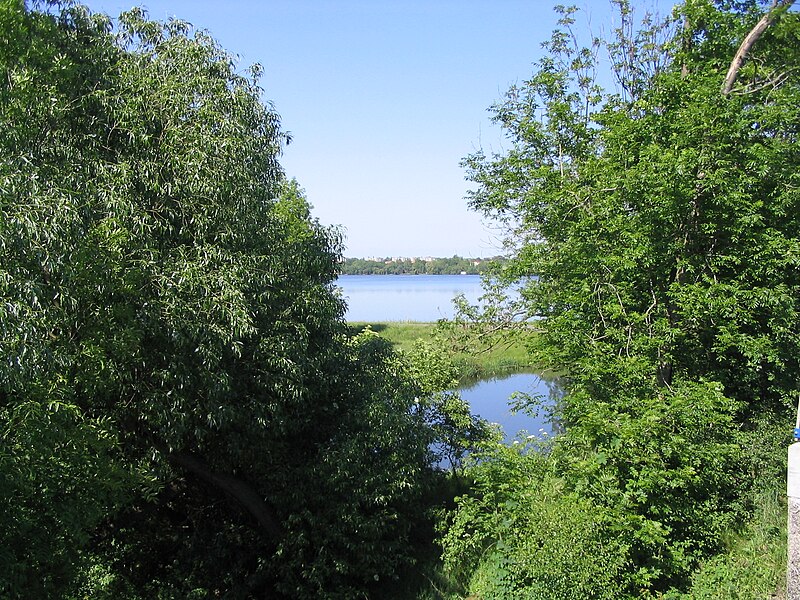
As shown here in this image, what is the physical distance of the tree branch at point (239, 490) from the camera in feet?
32.6

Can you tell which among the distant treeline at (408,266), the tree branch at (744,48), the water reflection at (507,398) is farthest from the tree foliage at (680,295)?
the distant treeline at (408,266)

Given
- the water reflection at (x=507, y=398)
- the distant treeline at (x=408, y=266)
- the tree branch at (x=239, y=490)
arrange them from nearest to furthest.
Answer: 1. the tree branch at (x=239, y=490)
2. the water reflection at (x=507, y=398)
3. the distant treeline at (x=408, y=266)

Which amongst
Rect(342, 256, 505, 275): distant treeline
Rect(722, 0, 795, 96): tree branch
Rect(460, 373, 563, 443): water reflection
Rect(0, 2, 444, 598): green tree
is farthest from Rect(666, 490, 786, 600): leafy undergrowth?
Rect(342, 256, 505, 275): distant treeline

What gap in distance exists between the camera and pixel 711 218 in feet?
36.7

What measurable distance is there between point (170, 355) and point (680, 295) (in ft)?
24.6

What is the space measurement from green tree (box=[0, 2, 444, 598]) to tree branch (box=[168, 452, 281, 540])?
0.03 m

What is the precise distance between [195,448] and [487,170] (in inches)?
354

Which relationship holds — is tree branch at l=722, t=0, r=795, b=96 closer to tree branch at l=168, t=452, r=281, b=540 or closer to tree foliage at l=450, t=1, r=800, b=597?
tree foliage at l=450, t=1, r=800, b=597

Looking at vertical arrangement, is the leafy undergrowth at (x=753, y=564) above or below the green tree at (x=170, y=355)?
below

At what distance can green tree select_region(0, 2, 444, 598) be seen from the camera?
638 centimetres

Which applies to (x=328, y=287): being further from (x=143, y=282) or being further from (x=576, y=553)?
(x=576, y=553)

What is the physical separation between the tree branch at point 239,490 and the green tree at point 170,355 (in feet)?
0.11

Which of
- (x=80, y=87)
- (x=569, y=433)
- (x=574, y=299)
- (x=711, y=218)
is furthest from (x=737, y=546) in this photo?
(x=80, y=87)

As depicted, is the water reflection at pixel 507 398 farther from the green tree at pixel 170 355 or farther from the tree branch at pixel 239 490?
the tree branch at pixel 239 490
